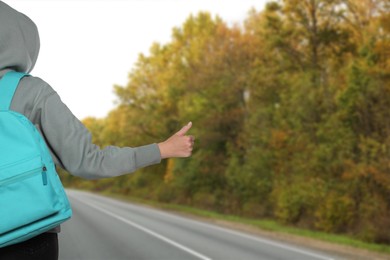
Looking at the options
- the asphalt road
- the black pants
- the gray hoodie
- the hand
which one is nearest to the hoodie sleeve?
the gray hoodie

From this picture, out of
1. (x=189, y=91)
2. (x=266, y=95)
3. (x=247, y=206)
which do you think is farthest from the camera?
(x=189, y=91)

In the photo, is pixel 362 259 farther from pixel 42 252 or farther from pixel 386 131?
pixel 42 252

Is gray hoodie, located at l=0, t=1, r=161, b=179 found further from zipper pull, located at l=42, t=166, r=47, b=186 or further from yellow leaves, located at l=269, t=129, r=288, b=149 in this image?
yellow leaves, located at l=269, t=129, r=288, b=149

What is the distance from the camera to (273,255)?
1205 centimetres

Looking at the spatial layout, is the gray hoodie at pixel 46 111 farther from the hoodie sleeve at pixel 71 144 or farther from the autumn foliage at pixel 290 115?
the autumn foliage at pixel 290 115

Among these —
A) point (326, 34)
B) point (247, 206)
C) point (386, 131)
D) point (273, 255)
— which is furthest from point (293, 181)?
point (273, 255)

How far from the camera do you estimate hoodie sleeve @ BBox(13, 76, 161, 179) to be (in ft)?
5.38

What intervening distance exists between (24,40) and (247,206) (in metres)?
29.2

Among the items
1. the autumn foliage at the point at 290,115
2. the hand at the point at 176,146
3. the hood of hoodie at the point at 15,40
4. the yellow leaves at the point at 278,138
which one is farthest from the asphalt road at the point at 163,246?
the yellow leaves at the point at 278,138

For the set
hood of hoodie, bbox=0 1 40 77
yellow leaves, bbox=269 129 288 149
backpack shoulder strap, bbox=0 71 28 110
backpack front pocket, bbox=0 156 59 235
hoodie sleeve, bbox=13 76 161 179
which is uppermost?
yellow leaves, bbox=269 129 288 149

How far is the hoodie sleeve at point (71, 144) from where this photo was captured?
5.38 ft

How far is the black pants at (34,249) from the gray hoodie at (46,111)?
8.9 inches

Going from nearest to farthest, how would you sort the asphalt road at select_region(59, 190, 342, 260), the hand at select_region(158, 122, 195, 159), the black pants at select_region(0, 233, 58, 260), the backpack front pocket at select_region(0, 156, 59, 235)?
the backpack front pocket at select_region(0, 156, 59, 235) < the black pants at select_region(0, 233, 58, 260) < the hand at select_region(158, 122, 195, 159) < the asphalt road at select_region(59, 190, 342, 260)

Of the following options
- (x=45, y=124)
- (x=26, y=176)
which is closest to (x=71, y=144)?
(x=45, y=124)
